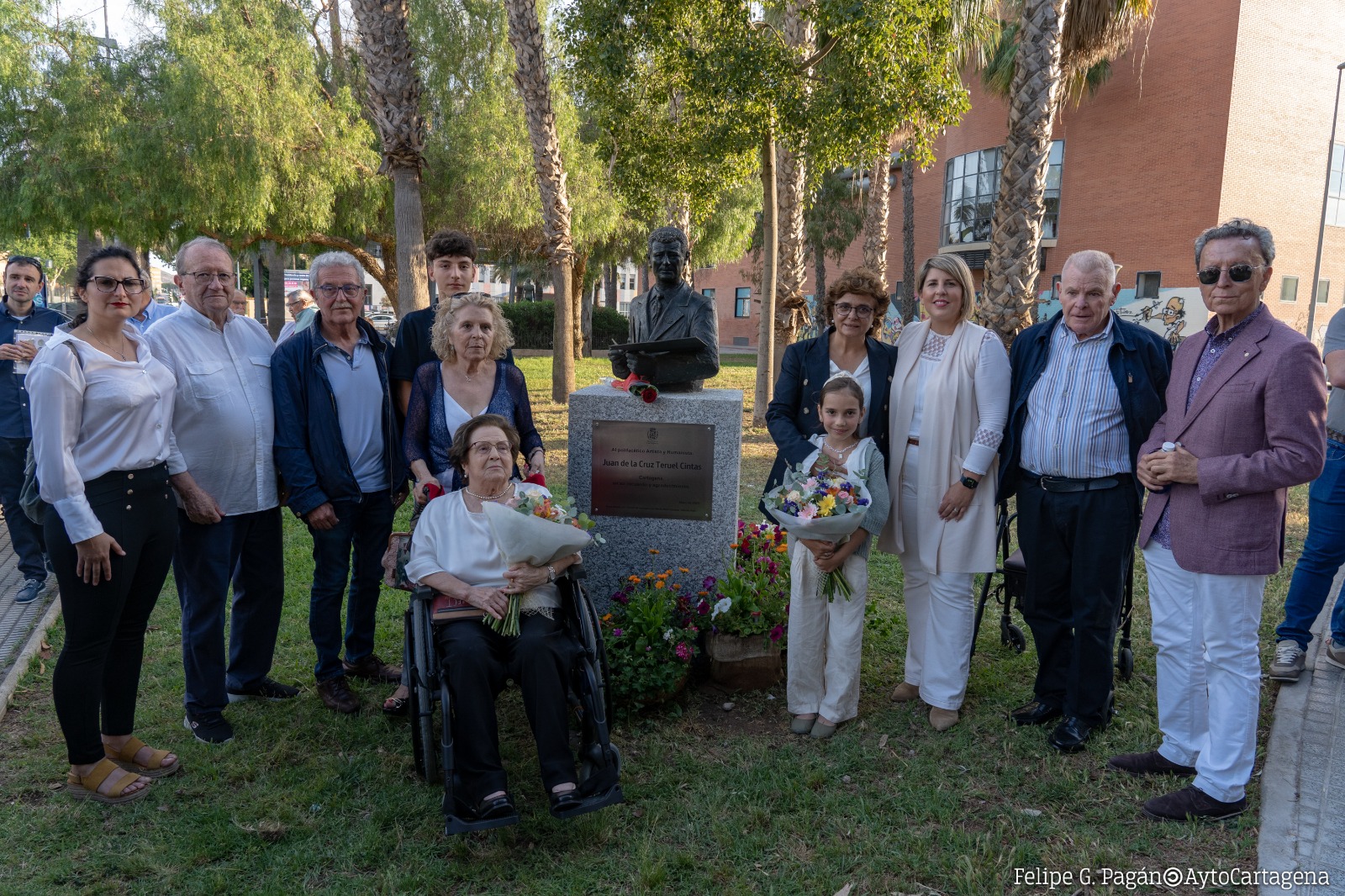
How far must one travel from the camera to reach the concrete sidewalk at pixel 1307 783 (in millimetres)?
2943

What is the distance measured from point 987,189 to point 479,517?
28744 mm

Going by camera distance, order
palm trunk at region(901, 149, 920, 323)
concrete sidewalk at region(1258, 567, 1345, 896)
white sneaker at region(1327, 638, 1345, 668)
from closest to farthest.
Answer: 1. concrete sidewalk at region(1258, 567, 1345, 896)
2. white sneaker at region(1327, 638, 1345, 668)
3. palm trunk at region(901, 149, 920, 323)

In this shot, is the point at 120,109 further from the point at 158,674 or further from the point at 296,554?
the point at 158,674

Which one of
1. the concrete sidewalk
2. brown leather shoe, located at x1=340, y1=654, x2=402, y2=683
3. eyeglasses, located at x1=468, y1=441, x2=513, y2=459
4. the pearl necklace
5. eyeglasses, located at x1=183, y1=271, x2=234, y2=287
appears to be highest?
eyeglasses, located at x1=183, y1=271, x2=234, y2=287

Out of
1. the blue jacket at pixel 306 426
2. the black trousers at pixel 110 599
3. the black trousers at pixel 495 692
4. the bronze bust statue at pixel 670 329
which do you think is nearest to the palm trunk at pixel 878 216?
the bronze bust statue at pixel 670 329

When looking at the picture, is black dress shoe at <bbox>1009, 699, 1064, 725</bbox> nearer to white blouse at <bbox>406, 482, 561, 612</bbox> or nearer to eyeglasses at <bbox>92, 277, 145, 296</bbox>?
white blouse at <bbox>406, 482, 561, 612</bbox>

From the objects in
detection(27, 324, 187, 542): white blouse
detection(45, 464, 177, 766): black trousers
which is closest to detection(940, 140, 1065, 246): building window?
detection(27, 324, 187, 542): white blouse

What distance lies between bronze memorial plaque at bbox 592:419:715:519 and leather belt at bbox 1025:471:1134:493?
161 cm

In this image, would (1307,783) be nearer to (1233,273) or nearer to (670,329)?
Result: (1233,273)

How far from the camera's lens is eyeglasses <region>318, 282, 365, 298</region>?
3.92 m

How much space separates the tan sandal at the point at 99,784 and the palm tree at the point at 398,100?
233 inches

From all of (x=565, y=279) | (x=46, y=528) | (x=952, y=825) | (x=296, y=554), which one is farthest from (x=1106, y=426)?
(x=565, y=279)

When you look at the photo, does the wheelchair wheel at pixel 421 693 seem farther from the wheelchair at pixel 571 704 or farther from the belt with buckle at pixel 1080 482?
the belt with buckle at pixel 1080 482

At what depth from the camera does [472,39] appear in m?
16.5
